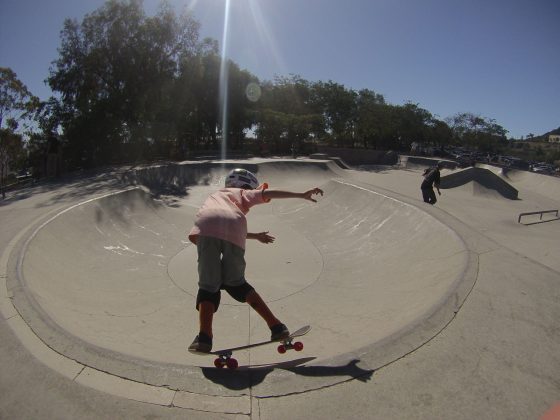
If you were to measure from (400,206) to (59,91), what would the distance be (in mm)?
22599

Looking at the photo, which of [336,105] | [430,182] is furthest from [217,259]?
[336,105]

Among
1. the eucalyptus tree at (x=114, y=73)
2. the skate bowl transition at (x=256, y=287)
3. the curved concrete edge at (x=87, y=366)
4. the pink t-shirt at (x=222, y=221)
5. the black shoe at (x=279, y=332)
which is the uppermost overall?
the eucalyptus tree at (x=114, y=73)

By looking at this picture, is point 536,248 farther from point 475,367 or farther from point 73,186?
point 73,186

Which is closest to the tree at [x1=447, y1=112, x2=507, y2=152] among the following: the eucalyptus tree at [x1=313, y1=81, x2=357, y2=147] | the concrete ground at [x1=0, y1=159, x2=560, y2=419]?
the eucalyptus tree at [x1=313, y1=81, x2=357, y2=147]

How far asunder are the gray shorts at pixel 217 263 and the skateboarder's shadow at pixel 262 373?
0.66 metres

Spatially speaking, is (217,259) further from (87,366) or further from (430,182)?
(430,182)

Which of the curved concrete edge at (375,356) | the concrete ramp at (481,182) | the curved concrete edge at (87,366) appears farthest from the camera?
the concrete ramp at (481,182)

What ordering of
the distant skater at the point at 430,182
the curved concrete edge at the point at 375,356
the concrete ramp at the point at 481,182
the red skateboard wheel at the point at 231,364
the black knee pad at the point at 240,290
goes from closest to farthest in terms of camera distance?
the curved concrete edge at the point at 375,356
the red skateboard wheel at the point at 231,364
the black knee pad at the point at 240,290
the distant skater at the point at 430,182
the concrete ramp at the point at 481,182

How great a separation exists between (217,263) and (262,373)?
945 millimetres

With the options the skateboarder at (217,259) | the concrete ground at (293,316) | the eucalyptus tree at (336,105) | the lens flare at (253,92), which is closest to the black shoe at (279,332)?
the skateboarder at (217,259)

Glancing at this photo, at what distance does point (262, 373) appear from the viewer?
276 centimetres

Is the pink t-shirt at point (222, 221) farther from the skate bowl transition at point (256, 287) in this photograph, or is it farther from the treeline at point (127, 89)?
the treeline at point (127, 89)

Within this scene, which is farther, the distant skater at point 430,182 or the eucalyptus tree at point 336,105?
the eucalyptus tree at point 336,105

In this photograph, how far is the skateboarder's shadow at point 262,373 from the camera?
2.65 meters
